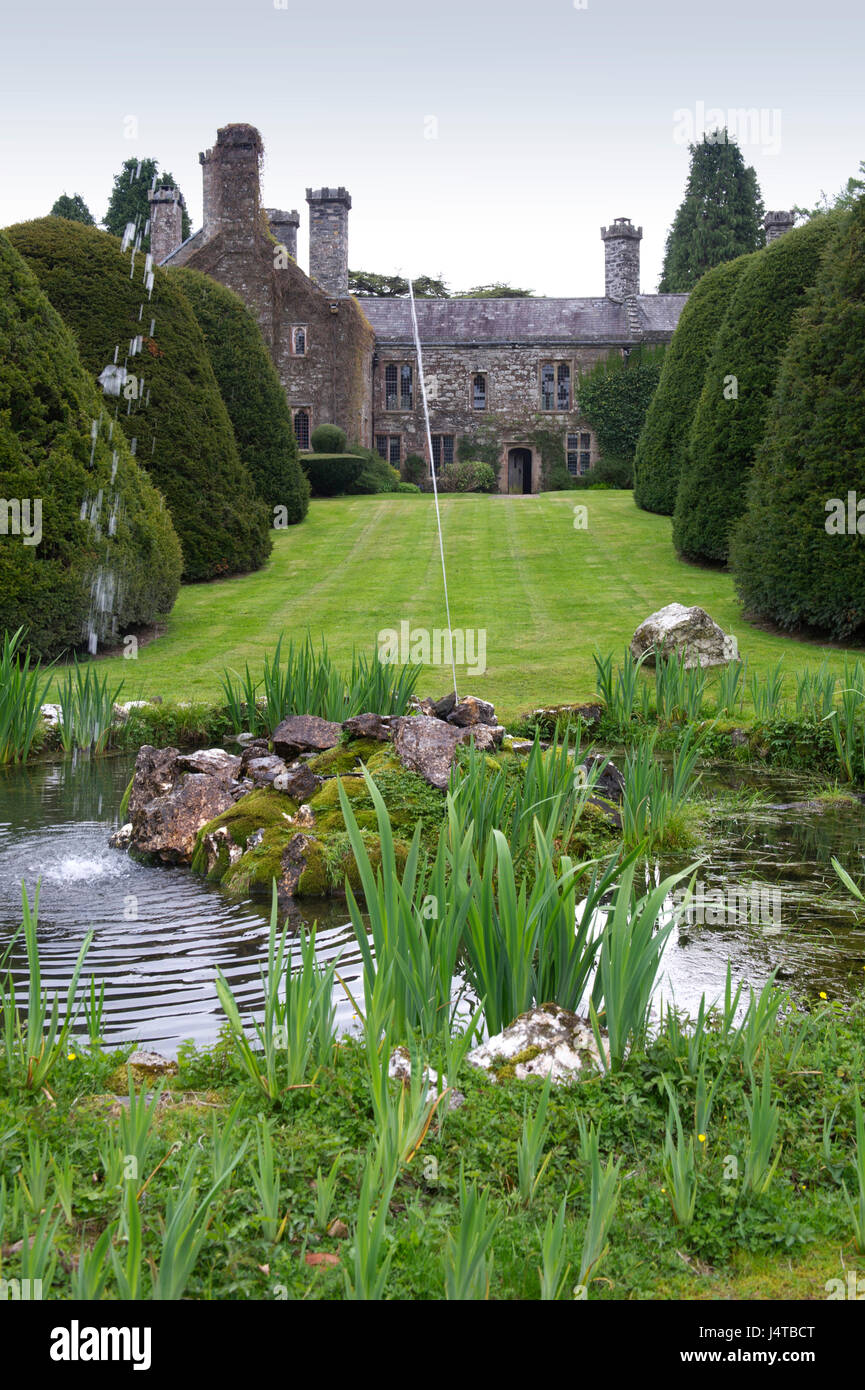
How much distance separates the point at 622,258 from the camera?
39.2m

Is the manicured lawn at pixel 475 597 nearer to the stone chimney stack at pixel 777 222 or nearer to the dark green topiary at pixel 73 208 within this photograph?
the stone chimney stack at pixel 777 222

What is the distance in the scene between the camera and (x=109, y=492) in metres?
13.5

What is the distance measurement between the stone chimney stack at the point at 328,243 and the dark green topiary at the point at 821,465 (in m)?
23.5

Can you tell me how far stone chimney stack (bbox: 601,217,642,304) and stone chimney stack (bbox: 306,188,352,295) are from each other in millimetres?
9531

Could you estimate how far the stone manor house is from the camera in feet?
114

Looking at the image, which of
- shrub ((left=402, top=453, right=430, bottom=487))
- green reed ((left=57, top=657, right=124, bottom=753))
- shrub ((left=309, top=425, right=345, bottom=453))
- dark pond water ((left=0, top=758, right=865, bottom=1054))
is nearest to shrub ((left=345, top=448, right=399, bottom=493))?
shrub ((left=309, top=425, right=345, bottom=453))

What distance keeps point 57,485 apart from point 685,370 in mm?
13088

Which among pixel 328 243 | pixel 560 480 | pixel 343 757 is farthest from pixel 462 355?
pixel 343 757

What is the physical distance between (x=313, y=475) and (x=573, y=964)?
90.7 ft
